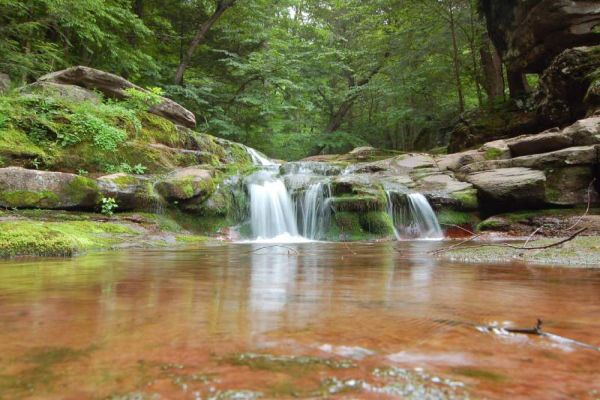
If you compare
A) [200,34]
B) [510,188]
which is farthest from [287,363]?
[200,34]

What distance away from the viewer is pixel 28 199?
21.7 feet

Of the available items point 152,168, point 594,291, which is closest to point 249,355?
point 594,291

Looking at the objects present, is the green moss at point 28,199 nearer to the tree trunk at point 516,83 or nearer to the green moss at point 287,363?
the green moss at point 287,363

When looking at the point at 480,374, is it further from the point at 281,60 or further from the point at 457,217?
the point at 281,60

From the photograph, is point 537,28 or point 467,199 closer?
point 467,199

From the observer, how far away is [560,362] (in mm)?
907

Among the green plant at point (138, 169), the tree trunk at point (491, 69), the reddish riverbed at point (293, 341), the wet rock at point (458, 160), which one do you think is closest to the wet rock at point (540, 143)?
the wet rock at point (458, 160)

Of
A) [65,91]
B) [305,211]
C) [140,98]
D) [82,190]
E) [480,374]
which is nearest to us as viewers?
[480,374]

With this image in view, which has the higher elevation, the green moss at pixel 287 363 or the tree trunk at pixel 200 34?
the tree trunk at pixel 200 34

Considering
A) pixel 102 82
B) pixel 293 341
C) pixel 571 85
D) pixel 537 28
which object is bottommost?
pixel 293 341

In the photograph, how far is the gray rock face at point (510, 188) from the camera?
9.09m

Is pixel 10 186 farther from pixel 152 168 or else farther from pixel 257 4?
pixel 257 4

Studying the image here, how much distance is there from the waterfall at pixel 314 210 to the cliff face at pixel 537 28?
818cm

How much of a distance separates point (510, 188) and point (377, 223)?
3.21 meters
